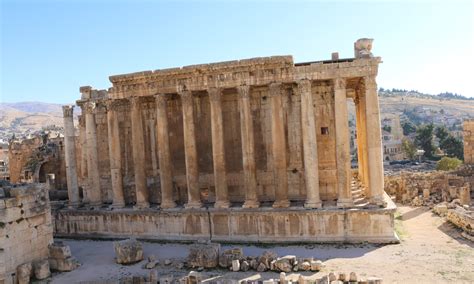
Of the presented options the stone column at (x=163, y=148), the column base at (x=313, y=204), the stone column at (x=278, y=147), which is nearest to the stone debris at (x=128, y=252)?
the stone column at (x=163, y=148)

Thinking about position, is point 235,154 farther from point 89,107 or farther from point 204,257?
point 89,107

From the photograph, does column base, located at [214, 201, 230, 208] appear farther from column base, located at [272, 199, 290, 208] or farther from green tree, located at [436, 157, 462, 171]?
green tree, located at [436, 157, 462, 171]

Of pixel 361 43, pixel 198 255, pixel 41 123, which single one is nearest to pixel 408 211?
pixel 361 43

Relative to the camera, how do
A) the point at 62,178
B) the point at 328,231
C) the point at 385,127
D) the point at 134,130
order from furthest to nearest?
the point at 385,127, the point at 62,178, the point at 134,130, the point at 328,231

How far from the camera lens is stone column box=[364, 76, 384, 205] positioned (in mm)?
18797

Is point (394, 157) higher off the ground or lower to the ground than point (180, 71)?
lower

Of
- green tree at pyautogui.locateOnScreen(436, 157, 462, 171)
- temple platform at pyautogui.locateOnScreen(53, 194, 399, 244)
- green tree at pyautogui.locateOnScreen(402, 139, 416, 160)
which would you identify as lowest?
temple platform at pyautogui.locateOnScreen(53, 194, 399, 244)

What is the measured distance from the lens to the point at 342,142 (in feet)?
63.2

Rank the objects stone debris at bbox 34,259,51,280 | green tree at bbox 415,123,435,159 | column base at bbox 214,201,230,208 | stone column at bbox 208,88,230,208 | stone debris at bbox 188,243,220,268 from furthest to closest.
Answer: green tree at bbox 415,123,435,159, stone column at bbox 208,88,230,208, column base at bbox 214,201,230,208, stone debris at bbox 34,259,51,280, stone debris at bbox 188,243,220,268

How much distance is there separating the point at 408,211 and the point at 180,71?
15.5m

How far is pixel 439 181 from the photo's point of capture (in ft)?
102

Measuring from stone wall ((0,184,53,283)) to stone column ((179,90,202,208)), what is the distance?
6.54 m

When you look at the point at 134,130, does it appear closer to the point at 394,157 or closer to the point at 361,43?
the point at 361,43

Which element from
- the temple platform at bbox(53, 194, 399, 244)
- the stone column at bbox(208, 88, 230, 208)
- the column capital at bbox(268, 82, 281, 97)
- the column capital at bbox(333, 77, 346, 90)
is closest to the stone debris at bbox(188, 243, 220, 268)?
the temple platform at bbox(53, 194, 399, 244)
